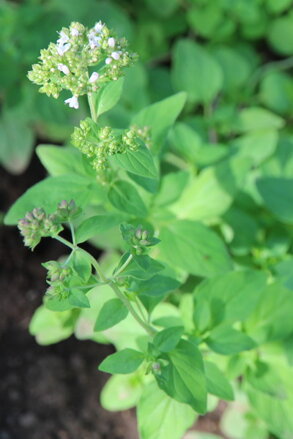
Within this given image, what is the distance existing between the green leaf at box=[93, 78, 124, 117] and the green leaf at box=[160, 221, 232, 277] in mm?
431

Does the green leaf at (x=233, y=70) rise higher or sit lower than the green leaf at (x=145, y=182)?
lower

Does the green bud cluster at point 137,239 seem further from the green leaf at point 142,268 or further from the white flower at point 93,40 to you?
the white flower at point 93,40

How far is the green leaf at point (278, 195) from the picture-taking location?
1.48 metres

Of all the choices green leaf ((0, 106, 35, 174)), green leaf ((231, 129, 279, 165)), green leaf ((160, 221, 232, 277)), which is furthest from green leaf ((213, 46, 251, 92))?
green leaf ((160, 221, 232, 277))

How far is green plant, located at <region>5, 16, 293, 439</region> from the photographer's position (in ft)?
2.98

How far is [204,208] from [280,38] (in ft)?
3.62

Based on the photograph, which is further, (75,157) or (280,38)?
(280,38)

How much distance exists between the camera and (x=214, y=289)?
130 centimetres

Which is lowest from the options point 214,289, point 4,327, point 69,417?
point 69,417

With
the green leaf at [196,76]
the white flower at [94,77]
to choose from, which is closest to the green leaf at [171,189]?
the white flower at [94,77]

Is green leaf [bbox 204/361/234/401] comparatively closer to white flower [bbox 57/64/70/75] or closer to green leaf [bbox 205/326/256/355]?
green leaf [bbox 205/326/256/355]

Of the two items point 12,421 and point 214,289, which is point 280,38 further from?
point 12,421

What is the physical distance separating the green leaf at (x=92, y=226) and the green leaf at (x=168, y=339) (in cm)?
23

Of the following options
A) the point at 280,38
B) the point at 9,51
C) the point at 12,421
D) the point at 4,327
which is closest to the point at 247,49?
the point at 280,38
